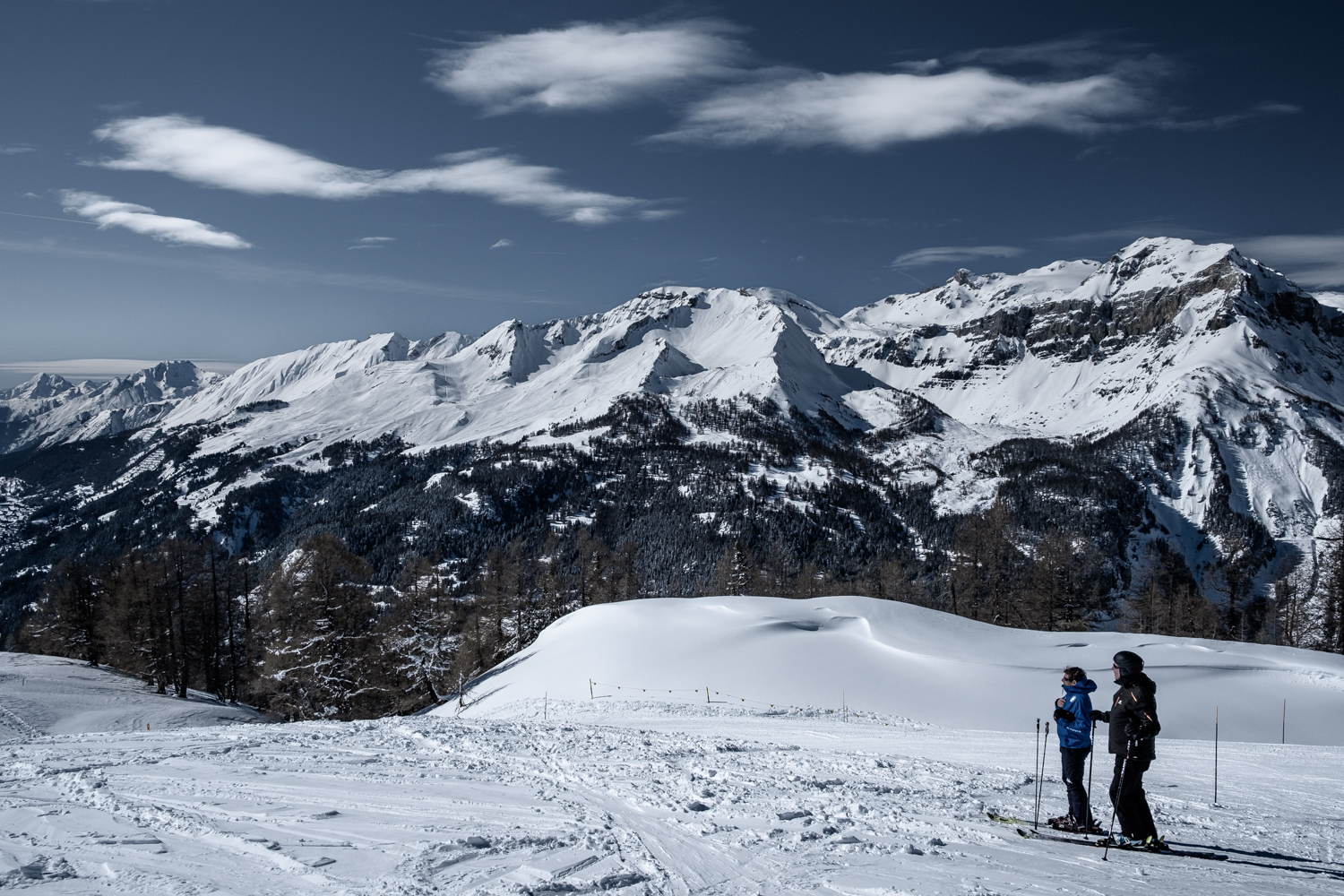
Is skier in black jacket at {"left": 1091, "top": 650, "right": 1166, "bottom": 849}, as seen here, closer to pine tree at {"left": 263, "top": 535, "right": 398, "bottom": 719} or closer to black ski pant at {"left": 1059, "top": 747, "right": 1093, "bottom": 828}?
black ski pant at {"left": 1059, "top": 747, "right": 1093, "bottom": 828}

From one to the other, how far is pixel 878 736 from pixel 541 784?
8.64m

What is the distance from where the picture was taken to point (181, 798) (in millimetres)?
8992

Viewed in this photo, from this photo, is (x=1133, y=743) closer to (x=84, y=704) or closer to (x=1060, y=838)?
(x=1060, y=838)

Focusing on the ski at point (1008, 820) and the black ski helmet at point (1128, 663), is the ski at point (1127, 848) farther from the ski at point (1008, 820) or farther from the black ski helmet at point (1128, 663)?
the black ski helmet at point (1128, 663)

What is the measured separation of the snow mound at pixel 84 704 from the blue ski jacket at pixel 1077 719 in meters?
24.3

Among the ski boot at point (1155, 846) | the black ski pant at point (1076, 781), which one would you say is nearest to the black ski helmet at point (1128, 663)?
the black ski pant at point (1076, 781)

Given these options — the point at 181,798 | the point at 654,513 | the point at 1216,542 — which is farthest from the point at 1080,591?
the point at 1216,542

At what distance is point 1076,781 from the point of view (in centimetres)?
845

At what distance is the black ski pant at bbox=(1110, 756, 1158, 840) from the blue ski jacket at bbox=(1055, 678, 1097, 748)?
473 mm

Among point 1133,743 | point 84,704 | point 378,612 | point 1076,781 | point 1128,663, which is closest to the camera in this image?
point 1133,743

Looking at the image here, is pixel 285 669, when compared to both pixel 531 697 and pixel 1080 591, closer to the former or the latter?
pixel 531 697

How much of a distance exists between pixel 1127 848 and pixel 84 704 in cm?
3266

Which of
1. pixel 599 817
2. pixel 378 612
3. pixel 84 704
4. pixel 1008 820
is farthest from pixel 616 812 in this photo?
pixel 84 704

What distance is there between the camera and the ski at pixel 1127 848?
7477 millimetres
